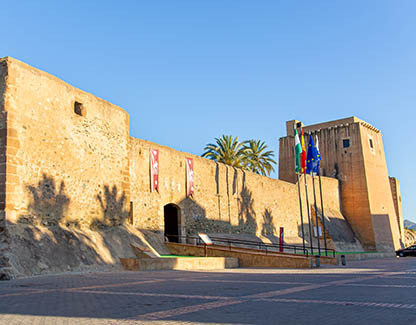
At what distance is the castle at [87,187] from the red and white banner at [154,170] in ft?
0.43

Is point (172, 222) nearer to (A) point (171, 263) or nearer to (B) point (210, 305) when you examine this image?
(A) point (171, 263)

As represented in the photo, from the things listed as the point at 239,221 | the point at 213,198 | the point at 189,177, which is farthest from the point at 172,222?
the point at 239,221

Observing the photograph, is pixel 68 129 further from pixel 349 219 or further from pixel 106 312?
pixel 349 219

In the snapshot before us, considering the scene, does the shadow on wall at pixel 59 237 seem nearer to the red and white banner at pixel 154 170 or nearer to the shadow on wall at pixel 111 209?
the shadow on wall at pixel 111 209

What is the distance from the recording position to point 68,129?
53.1ft

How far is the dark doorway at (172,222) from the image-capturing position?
73.9 ft

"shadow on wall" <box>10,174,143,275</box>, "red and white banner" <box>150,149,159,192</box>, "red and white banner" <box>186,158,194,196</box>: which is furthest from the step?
"red and white banner" <box>186,158,194,196</box>

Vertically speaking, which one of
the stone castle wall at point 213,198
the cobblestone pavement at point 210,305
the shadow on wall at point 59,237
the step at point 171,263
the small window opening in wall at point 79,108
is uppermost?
the small window opening in wall at point 79,108

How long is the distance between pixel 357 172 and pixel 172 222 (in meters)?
23.5

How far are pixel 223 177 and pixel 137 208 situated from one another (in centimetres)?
791

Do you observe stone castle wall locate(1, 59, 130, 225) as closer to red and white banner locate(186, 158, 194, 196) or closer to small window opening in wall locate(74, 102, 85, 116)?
small window opening in wall locate(74, 102, 85, 116)

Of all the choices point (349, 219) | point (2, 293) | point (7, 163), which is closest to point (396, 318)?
point (2, 293)

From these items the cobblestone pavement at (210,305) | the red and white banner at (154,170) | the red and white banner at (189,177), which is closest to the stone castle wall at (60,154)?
the red and white banner at (154,170)

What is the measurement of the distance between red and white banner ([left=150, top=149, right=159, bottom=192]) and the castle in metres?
0.13
